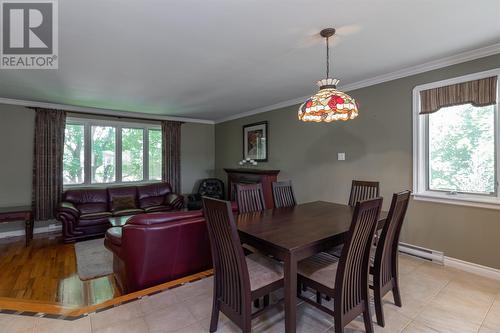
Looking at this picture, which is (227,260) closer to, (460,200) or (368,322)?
(368,322)

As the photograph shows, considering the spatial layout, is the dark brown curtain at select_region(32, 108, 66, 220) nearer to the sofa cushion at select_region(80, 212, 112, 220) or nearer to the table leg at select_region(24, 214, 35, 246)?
the table leg at select_region(24, 214, 35, 246)

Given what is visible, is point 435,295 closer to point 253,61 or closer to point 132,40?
point 253,61

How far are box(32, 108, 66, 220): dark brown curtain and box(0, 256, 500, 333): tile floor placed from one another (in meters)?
3.39

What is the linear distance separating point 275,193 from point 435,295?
1.82m

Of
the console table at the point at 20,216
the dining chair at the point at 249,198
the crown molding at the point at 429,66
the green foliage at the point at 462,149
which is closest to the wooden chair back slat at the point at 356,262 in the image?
the dining chair at the point at 249,198

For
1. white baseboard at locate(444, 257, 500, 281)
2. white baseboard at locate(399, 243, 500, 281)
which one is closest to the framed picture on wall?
white baseboard at locate(399, 243, 500, 281)

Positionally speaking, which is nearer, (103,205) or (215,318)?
(215,318)

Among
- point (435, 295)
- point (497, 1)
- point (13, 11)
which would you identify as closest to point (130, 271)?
point (13, 11)

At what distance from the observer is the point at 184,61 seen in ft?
Result: 9.38

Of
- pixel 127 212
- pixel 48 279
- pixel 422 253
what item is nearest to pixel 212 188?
pixel 127 212

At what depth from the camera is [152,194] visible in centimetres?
559

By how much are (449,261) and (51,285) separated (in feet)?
15.1

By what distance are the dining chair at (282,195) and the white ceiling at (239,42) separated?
4.94 feet

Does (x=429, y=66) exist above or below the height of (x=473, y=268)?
above
